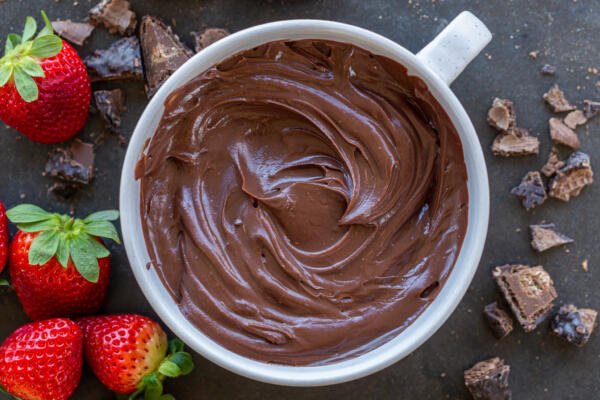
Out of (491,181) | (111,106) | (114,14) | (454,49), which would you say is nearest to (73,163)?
(111,106)

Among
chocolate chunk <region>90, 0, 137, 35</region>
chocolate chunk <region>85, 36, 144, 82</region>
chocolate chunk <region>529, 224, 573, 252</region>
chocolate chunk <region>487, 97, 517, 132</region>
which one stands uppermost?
chocolate chunk <region>90, 0, 137, 35</region>

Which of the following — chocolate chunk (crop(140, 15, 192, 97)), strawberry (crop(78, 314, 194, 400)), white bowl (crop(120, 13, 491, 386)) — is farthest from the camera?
chocolate chunk (crop(140, 15, 192, 97))

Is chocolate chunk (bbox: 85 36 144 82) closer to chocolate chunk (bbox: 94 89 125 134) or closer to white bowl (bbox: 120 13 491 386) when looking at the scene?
chocolate chunk (bbox: 94 89 125 134)

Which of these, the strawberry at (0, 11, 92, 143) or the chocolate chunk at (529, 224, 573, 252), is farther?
the chocolate chunk at (529, 224, 573, 252)

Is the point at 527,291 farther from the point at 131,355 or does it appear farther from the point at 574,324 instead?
the point at 131,355

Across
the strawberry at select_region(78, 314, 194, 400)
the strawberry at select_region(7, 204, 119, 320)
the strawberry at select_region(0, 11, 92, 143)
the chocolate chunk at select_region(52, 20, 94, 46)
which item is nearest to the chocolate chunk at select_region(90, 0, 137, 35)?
the chocolate chunk at select_region(52, 20, 94, 46)
